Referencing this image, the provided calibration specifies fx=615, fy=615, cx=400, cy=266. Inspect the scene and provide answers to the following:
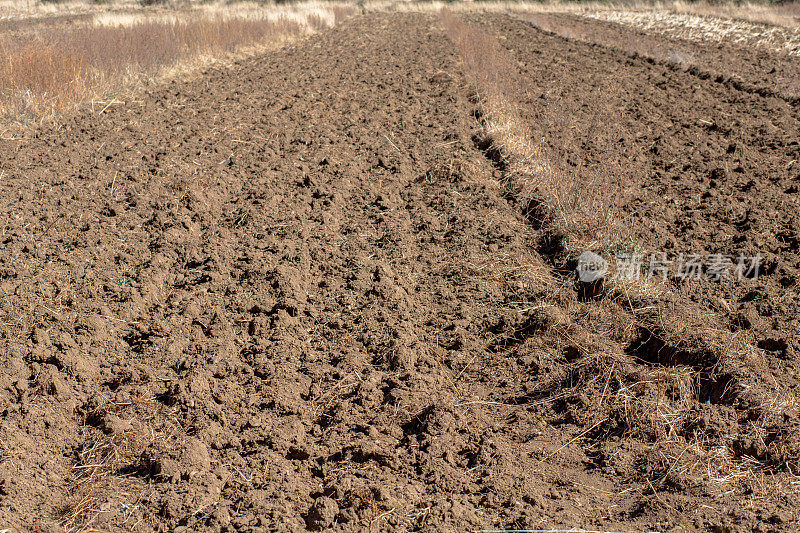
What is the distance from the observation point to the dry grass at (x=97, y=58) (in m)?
8.62

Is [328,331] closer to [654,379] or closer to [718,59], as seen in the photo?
[654,379]

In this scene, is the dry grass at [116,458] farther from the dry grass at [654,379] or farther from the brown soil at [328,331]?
the dry grass at [654,379]

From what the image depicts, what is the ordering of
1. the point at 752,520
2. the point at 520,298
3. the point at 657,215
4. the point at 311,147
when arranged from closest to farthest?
the point at 752,520
the point at 520,298
the point at 657,215
the point at 311,147

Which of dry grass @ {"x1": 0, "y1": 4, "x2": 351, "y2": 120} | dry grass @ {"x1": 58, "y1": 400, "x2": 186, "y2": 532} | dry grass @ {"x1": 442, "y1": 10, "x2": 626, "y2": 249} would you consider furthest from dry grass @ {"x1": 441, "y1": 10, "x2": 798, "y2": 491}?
dry grass @ {"x1": 0, "y1": 4, "x2": 351, "y2": 120}

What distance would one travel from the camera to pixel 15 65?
887cm

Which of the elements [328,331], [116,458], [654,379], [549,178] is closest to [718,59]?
[549,178]

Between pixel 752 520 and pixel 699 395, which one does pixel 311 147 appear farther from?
pixel 752 520

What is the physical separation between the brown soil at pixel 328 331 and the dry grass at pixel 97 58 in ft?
3.53

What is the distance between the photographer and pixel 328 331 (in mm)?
4082

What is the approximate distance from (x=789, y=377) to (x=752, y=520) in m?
1.27

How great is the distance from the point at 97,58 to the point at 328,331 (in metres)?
9.27

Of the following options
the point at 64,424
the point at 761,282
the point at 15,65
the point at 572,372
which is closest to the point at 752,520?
the point at 572,372

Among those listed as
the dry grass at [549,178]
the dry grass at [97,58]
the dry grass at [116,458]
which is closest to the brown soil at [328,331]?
the dry grass at [116,458]

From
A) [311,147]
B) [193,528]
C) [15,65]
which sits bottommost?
[193,528]
